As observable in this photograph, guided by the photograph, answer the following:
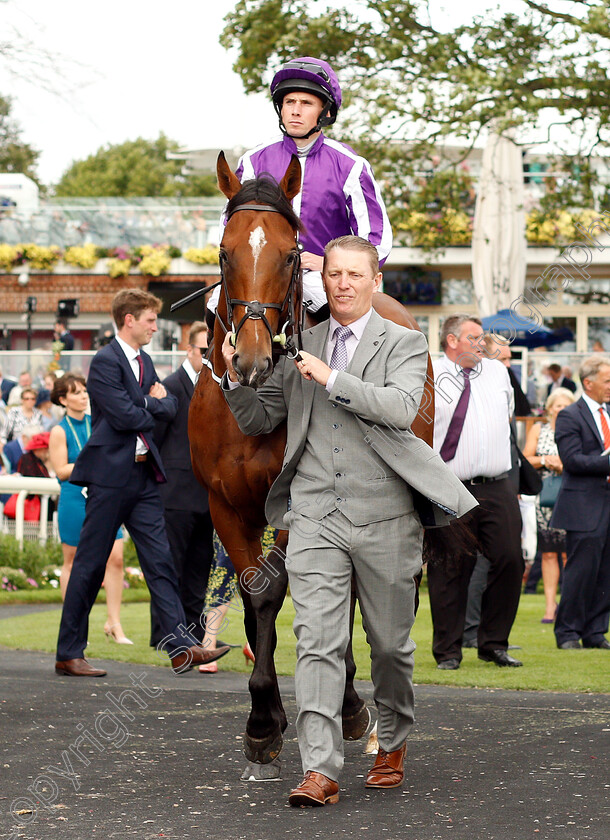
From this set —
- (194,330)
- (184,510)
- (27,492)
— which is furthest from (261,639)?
(27,492)

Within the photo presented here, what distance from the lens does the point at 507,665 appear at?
9.12 m

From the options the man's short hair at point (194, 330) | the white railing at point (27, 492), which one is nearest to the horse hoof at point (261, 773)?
the man's short hair at point (194, 330)

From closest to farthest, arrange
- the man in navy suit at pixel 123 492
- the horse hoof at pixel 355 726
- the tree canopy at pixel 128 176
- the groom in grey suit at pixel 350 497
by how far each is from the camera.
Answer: the groom in grey suit at pixel 350 497, the horse hoof at pixel 355 726, the man in navy suit at pixel 123 492, the tree canopy at pixel 128 176

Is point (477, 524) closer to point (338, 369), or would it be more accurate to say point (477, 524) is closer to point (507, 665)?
point (507, 665)

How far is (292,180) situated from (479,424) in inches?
Answer: 159

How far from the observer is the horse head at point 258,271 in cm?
461

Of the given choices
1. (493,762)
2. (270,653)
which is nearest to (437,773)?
(493,762)

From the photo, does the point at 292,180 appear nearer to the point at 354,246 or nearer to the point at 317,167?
the point at 317,167

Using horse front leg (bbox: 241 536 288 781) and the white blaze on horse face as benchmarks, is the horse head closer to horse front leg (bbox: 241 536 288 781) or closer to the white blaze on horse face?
the white blaze on horse face

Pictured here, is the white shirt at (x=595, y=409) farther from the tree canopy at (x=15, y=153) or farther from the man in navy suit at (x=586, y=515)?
the tree canopy at (x=15, y=153)

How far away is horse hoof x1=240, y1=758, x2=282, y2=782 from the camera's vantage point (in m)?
5.07

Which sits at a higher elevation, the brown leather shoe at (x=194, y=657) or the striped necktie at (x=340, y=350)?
the striped necktie at (x=340, y=350)

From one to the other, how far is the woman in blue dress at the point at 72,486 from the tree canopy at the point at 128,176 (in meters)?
54.0

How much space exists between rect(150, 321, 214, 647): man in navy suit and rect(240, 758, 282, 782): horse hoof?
4.32 m
